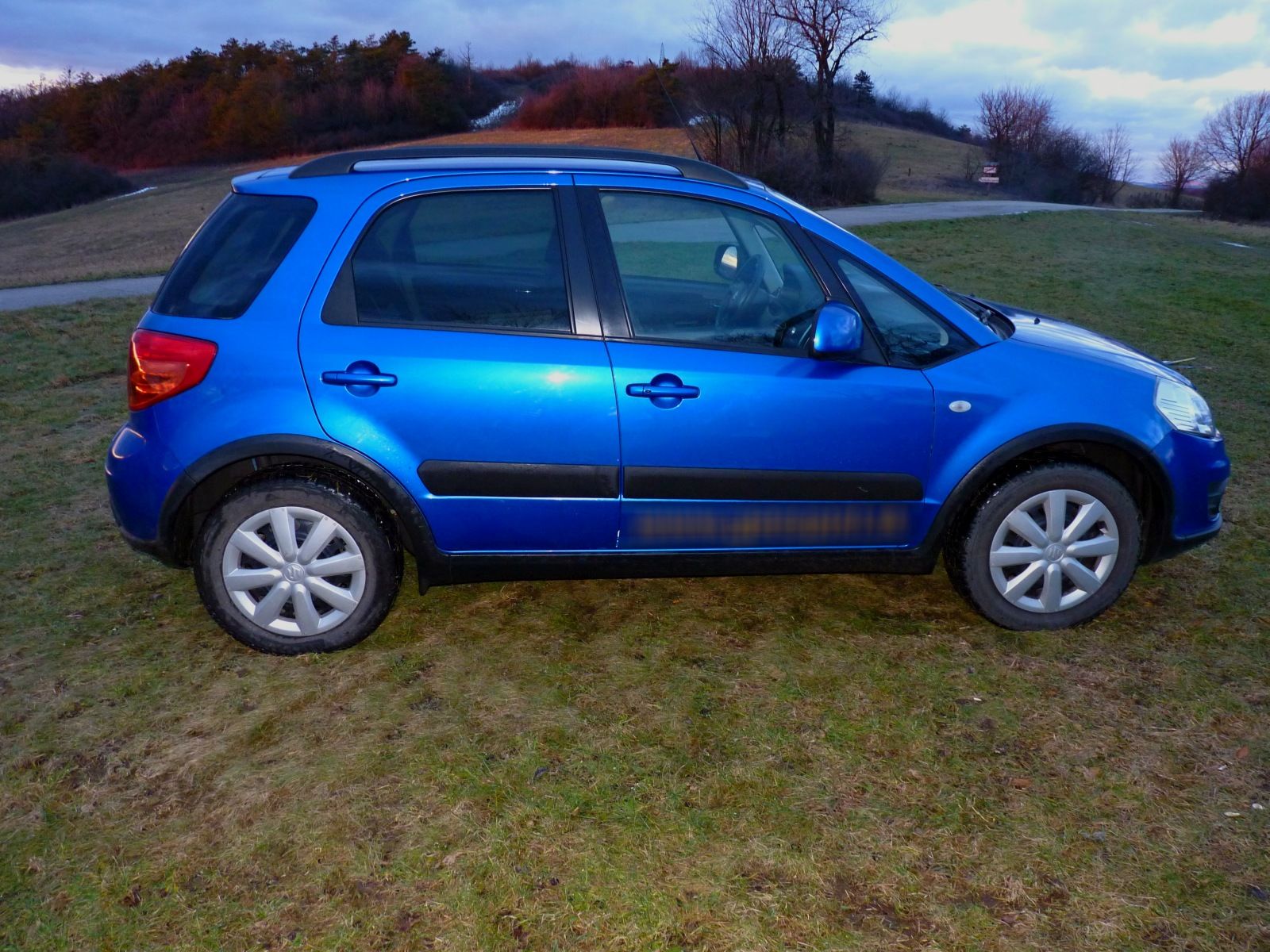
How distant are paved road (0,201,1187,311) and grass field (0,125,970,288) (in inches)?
244

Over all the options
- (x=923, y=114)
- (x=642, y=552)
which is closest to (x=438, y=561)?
(x=642, y=552)

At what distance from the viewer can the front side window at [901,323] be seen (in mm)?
3781

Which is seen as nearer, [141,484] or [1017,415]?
[141,484]

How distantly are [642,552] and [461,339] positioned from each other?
1.00 m

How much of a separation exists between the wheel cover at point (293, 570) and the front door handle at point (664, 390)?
115cm

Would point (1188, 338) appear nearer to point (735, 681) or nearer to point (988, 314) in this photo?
point (988, 314)

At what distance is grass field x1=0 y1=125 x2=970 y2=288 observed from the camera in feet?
110

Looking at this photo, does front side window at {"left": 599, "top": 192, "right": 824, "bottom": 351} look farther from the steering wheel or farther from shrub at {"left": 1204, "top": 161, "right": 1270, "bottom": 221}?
shrub at {"left": 1204, "top": 161, "right": 1270, "bottom": 221}

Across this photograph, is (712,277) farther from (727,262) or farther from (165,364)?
(165,364)

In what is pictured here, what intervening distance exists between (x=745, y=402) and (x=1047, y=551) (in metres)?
1.33

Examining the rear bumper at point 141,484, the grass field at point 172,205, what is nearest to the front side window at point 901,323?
the rear bumper at point 141,484

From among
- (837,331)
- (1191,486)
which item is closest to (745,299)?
(837,331)

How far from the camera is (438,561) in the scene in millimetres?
3715

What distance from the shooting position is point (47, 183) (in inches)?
2199
